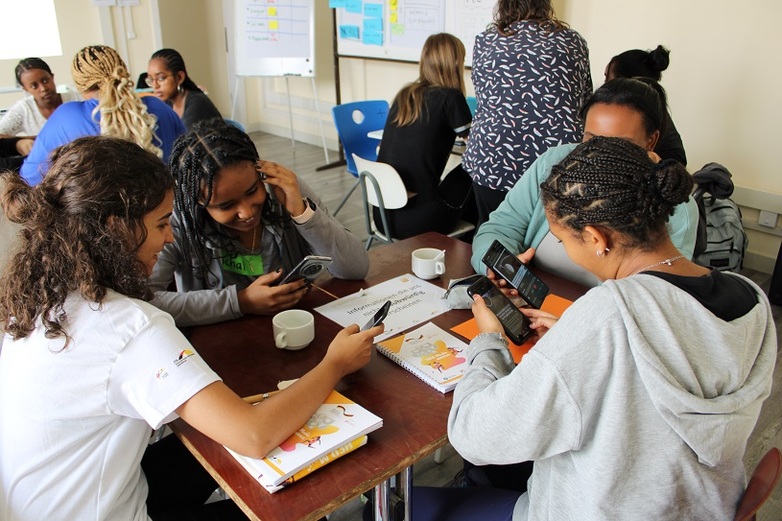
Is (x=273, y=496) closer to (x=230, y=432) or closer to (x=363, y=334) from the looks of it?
(x=230, y=432)

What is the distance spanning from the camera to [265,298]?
1.42 metres

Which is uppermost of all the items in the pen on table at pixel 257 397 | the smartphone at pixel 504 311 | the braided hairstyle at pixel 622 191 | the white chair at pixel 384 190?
the braided hairstyle at pixel 622 191

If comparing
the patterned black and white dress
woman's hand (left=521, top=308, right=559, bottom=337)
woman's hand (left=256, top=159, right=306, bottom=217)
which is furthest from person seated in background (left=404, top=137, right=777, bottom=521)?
the patterned black and white dress

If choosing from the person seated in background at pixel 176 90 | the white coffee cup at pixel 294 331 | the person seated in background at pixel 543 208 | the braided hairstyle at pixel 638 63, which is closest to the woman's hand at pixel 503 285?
the person seated in background at pixel 543 208

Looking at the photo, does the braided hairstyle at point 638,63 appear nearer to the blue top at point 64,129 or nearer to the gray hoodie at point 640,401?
the blue top at point 64,129

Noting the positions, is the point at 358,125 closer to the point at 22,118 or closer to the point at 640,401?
the point at 22,118

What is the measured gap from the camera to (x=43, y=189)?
3.15ft

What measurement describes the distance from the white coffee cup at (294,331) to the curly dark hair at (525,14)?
62.6 inches

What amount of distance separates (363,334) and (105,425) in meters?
0.47

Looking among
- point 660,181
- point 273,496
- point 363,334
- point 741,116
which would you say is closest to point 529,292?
point 363,334

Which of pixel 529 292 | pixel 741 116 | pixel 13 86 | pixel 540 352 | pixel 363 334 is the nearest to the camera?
pixel 540 352

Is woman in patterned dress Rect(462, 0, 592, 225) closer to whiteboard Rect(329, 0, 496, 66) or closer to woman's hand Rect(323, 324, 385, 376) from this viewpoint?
woman's hand Rect(323, 324, 385, 376)

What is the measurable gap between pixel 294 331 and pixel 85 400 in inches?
17.0

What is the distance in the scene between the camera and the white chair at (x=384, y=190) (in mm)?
2723
